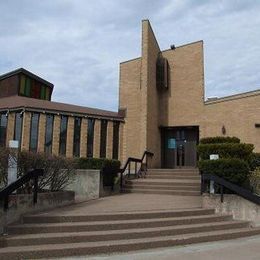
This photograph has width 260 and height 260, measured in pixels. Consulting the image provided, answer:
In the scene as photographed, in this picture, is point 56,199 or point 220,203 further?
point 220,203

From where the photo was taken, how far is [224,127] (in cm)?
2133

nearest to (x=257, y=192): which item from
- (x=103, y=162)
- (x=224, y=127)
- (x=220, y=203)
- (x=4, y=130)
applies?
(x=220, y=203)

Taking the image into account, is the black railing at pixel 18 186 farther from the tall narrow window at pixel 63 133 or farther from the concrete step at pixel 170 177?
the tall narrow window at pixel 63 133

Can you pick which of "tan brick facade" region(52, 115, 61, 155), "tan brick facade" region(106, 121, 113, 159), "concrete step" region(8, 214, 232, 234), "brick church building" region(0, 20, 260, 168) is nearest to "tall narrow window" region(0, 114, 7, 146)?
"brick church building" region(0, 20, 260, 168)

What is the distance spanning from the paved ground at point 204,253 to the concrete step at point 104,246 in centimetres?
17

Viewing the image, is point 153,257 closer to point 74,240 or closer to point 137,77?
point 74,240

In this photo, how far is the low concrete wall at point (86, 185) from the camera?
1345 cm

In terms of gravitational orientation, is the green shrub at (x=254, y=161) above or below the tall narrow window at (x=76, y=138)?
below

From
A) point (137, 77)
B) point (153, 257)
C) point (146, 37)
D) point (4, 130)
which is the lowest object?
point (153, 257)

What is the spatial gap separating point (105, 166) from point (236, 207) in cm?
492

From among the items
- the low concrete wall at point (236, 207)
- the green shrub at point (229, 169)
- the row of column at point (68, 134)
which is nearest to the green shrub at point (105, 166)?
the green shrub at point (229, 169)

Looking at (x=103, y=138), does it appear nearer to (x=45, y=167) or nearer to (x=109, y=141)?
(x=109, y=141)

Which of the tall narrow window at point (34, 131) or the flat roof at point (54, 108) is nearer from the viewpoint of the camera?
the tall narrow window at point (34, 131)

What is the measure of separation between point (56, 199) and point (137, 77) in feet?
47.2
